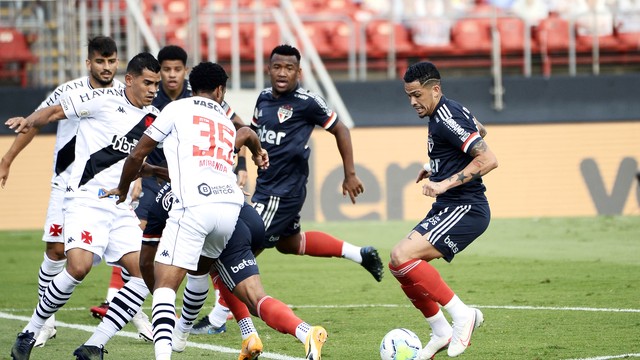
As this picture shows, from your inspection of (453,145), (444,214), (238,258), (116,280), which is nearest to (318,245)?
(116,280)

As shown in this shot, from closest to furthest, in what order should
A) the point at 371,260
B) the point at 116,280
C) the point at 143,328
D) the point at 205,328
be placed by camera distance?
the point at 143,328 < the point at 205,328 < the point at 116,280 < the point at 371,260

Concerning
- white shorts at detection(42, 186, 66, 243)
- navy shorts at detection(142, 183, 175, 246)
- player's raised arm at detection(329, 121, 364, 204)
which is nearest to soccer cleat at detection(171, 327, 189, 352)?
navy shorts at detection(142, 183, 175, 246)

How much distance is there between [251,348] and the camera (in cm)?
698

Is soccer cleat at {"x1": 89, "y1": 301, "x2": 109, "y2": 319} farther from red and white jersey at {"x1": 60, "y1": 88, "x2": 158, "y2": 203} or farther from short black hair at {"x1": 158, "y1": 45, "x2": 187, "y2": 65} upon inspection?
short black hair at {"x1": 158, "y1": 45, "x2": 187, "y2": 65}

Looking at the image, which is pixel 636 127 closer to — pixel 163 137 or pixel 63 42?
pixel 63 42

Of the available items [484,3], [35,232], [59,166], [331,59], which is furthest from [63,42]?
[59,166]

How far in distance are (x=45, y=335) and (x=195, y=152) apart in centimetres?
258

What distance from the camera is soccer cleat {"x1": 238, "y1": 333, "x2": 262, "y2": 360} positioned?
696 cm

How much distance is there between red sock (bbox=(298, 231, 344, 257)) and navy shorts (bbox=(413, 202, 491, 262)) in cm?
244

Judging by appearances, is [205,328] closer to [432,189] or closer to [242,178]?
[242,178]

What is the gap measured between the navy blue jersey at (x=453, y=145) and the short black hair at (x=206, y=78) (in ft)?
5.28

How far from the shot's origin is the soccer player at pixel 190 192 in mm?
6707

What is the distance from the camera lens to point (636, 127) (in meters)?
19.9

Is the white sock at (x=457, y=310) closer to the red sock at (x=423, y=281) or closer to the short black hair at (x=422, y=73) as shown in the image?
the red sock at (x=423, y=281)
